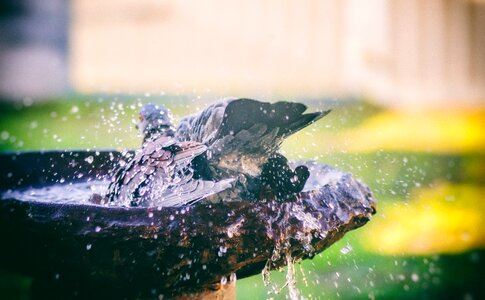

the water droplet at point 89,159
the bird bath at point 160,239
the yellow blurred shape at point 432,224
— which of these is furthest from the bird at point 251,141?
the yellow blurred shape at point 432,224

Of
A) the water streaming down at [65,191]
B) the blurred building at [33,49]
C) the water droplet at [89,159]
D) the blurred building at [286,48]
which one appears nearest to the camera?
the water streaming down at [65,191]

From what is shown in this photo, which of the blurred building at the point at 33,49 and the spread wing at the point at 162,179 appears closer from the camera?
the spread wing at the point at 162,179

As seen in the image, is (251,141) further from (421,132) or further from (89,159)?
(421,132)

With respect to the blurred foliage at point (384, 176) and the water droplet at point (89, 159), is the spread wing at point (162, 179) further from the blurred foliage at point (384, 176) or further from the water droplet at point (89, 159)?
the blurred foliage at point (384, 176)

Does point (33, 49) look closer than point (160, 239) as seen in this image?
No

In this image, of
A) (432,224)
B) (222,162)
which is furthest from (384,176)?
(222,162)
